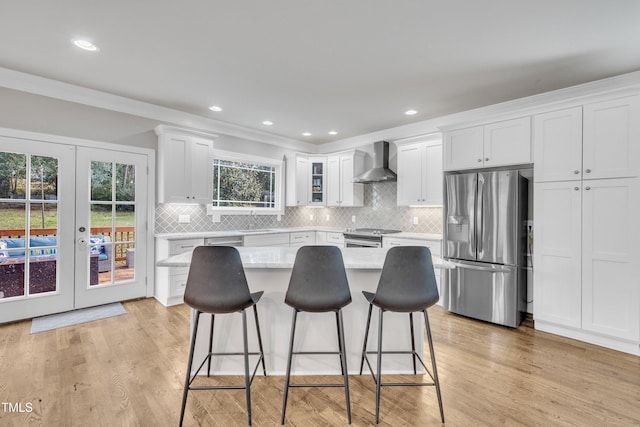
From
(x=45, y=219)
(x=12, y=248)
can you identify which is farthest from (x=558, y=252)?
(x=12, y=248)

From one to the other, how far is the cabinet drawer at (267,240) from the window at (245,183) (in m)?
0.72

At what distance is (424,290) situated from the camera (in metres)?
1.92

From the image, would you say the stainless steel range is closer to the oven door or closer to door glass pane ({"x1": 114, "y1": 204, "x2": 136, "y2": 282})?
the oven door

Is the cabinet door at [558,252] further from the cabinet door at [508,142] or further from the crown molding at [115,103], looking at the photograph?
the crown molding at [115,103]

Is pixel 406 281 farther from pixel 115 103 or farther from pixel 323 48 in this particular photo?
pixel 115 103

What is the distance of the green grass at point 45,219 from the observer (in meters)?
3.25

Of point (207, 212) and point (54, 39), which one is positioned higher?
point (54, 39)

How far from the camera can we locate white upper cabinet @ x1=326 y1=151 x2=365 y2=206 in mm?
5512

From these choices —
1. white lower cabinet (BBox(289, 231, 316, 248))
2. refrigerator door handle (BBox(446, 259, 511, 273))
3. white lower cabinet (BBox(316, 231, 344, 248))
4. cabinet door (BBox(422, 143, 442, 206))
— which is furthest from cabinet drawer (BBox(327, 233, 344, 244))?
refrigerator door handle (BBox(446, 259, 511, 273))

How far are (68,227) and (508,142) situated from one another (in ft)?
17.0

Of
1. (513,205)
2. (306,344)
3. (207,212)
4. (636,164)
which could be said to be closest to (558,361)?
(513,205)

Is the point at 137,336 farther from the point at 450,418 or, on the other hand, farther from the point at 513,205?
the point at 513,205

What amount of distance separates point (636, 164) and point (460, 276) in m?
1.90

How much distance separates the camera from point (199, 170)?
4473 mm
